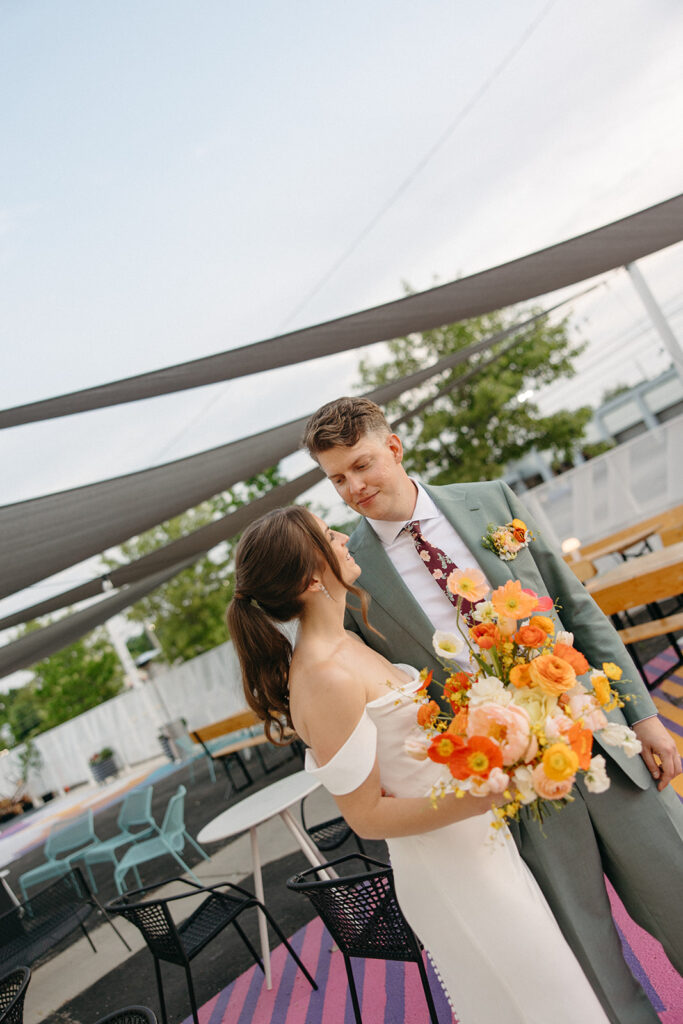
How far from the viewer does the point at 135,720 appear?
17375mm

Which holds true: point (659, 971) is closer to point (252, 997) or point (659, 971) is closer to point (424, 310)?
point (252, 997)

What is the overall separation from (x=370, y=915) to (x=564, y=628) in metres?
1.19

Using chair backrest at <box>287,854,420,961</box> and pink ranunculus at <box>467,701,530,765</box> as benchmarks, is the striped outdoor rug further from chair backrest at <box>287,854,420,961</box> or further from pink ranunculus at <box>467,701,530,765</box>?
pink ranunculus at <box>467,701,530,765</box>

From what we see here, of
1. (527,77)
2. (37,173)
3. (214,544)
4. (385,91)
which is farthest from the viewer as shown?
(214,544)

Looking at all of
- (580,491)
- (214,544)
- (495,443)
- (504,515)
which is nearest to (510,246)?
(495,443)

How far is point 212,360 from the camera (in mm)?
4016

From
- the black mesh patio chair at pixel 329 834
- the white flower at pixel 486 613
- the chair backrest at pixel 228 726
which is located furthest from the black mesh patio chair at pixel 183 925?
the chair backrest at pixel 228 726

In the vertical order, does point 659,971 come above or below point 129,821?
below

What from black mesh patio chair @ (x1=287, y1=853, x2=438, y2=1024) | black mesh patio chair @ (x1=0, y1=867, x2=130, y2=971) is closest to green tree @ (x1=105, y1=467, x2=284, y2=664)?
black mesh patio chair @ (x1=0, y1=867, x2=130, y2=971)

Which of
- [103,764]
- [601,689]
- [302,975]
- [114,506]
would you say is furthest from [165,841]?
[103,764]

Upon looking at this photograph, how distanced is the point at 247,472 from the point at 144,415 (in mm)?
2569

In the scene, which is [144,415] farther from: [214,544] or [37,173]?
[37,173]

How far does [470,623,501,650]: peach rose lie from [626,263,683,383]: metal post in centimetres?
782

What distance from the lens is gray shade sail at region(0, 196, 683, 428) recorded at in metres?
3.90
